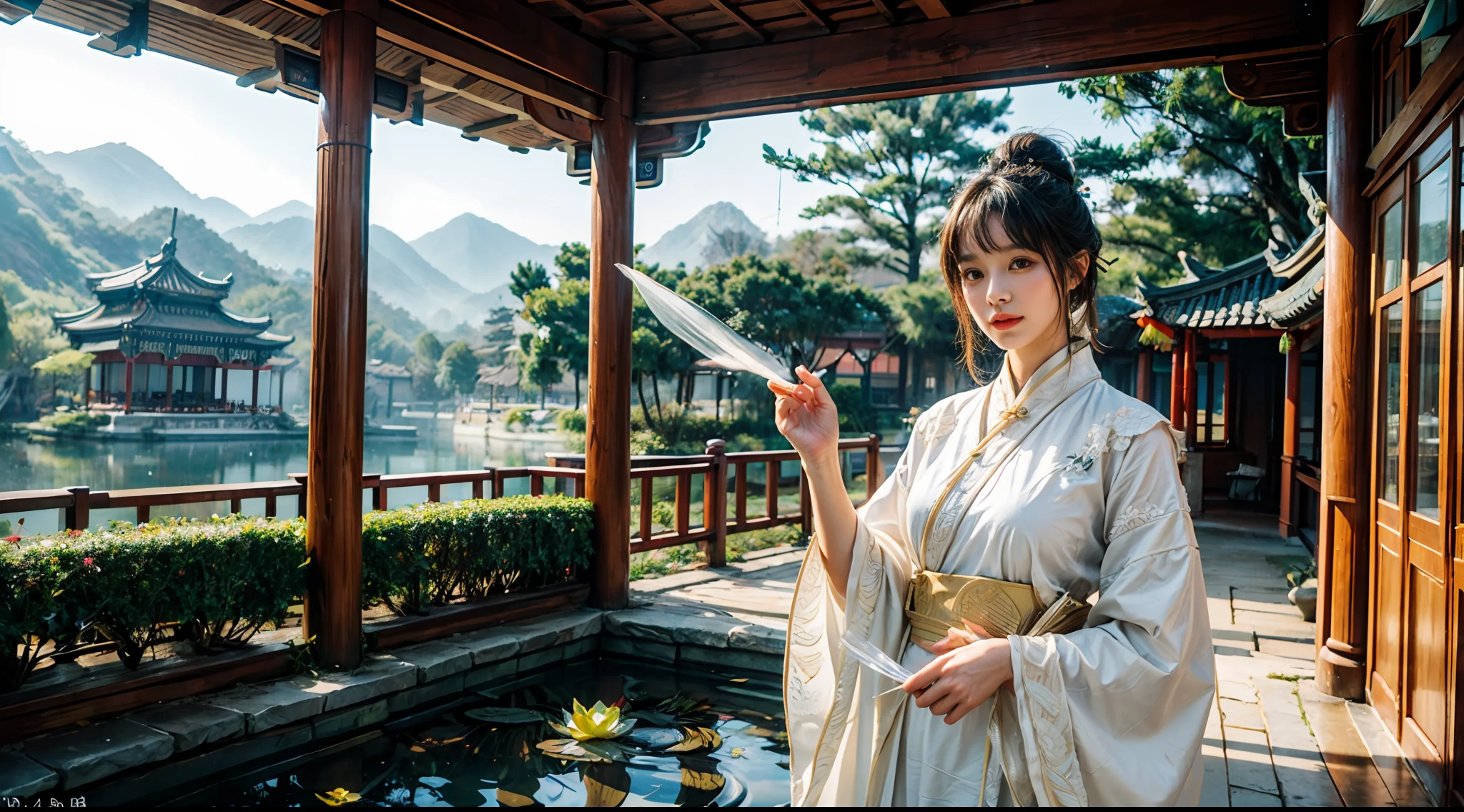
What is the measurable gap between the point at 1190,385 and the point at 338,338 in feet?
34.0

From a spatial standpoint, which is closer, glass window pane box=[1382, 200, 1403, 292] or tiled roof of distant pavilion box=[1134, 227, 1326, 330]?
glass window pane box=[1382, 200, 1403, 292]

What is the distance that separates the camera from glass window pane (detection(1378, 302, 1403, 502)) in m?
3.23

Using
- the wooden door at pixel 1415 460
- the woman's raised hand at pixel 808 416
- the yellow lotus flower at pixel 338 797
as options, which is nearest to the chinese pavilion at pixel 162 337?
the yellow lotus flower at pixel 338 797

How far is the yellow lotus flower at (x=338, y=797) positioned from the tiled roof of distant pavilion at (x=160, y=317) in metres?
26.3

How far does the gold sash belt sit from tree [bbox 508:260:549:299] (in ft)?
80.0

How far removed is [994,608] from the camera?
1.36 metres

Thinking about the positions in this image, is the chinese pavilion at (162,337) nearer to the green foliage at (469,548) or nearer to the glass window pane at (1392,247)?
the green foliage at (469,548)

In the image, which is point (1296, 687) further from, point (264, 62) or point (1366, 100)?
point (264, 62)

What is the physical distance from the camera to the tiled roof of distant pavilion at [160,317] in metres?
25.7

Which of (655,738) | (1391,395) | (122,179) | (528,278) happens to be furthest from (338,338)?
(122,179)

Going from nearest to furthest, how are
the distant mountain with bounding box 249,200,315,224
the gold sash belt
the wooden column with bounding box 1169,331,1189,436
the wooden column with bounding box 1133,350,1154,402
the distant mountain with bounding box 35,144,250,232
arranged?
1. the gold sash belt
2. the wooden column with bounding box 1169,331,1189,436
3. the wooden column with bounding box 1133,350,1154,402
4. the distant mountain with bounding box 35,144,250,232
5. the distant mountain with bounding box 249,200,315,224

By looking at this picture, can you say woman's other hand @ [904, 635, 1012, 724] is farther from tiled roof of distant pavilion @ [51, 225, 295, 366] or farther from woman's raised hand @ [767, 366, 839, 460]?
tiled roof of distant pavilion @ [51, 225, 295, 366]

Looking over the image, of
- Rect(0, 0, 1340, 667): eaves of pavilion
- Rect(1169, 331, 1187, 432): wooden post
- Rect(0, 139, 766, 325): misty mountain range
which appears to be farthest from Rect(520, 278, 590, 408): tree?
Rect(0, 139, 766, 325): misty mountain range

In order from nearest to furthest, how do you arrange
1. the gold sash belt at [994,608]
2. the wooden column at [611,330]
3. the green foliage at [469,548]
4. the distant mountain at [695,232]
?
the gold sash belt at [994,608] → the green foliage at [469,548] → the wooden column at [611,330] → the distant mountain at [695,232]
